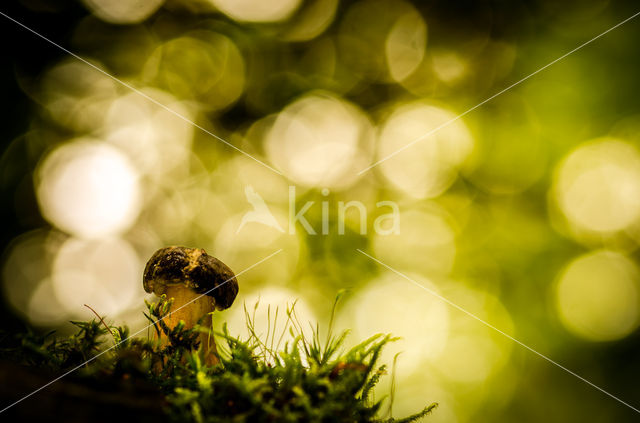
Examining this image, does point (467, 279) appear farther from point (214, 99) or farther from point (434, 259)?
point (214, 99)

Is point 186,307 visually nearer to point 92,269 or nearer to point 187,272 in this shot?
point 187,272

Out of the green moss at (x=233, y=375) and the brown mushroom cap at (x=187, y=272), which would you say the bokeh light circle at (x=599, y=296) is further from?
the brown mushroom cap at (x=187, y=272)

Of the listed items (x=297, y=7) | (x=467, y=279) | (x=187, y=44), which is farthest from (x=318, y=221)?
(x=187, y=44)

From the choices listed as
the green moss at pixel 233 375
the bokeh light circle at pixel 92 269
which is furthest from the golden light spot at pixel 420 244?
the bokeh light circle at pixel 92 269

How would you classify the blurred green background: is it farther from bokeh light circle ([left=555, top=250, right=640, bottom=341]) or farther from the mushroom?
the mushroom

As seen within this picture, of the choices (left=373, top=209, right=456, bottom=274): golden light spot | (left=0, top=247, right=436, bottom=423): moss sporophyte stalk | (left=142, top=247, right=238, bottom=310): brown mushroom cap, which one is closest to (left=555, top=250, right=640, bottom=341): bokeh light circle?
(left=373, top=209, right=456, bottom=274): golden light spot

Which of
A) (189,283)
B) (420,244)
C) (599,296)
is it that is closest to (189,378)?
(189,283)
